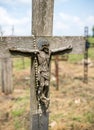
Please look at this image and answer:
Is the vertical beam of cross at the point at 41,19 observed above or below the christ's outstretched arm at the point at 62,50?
above

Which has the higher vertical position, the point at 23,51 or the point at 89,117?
the point at 23,51

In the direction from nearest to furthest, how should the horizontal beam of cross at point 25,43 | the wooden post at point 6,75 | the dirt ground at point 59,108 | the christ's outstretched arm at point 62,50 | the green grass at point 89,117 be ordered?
the horizontal beam of cross at point 25,43 → the christ's outstretched arm at point 62,50 → the dirt ground at point 59,108 → the green grass at point 89,117 → the wooden post at point 6,75

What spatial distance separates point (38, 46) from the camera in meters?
4.20

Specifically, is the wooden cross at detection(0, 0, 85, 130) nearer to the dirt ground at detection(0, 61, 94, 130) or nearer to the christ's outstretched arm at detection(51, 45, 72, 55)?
the christ's outstretched arm at detection(51, 45, 72, 55)

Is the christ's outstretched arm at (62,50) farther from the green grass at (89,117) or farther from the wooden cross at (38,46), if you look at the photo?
the green grass at (89,117)

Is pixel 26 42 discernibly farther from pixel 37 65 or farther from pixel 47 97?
pixel 47 97

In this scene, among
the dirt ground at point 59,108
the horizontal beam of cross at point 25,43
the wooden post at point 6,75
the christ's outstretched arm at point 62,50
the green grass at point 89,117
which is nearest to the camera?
the horizontal beam of cross at point 25,43

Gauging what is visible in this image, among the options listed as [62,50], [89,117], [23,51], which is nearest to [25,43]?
[23,51]

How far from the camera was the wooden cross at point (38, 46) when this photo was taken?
13.7ft

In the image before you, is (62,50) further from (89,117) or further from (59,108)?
(59,108)

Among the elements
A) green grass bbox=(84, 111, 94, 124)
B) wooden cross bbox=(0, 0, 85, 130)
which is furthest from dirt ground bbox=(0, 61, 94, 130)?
wooden cross bbox=(0, 0, 85, 130)

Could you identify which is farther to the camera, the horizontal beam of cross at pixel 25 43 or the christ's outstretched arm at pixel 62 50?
the christ's outstretched arm at pixel 62 50

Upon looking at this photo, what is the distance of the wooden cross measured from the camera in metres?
4.16

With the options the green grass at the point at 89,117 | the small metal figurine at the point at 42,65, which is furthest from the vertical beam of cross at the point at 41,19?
the green grass at the point at 89,117
